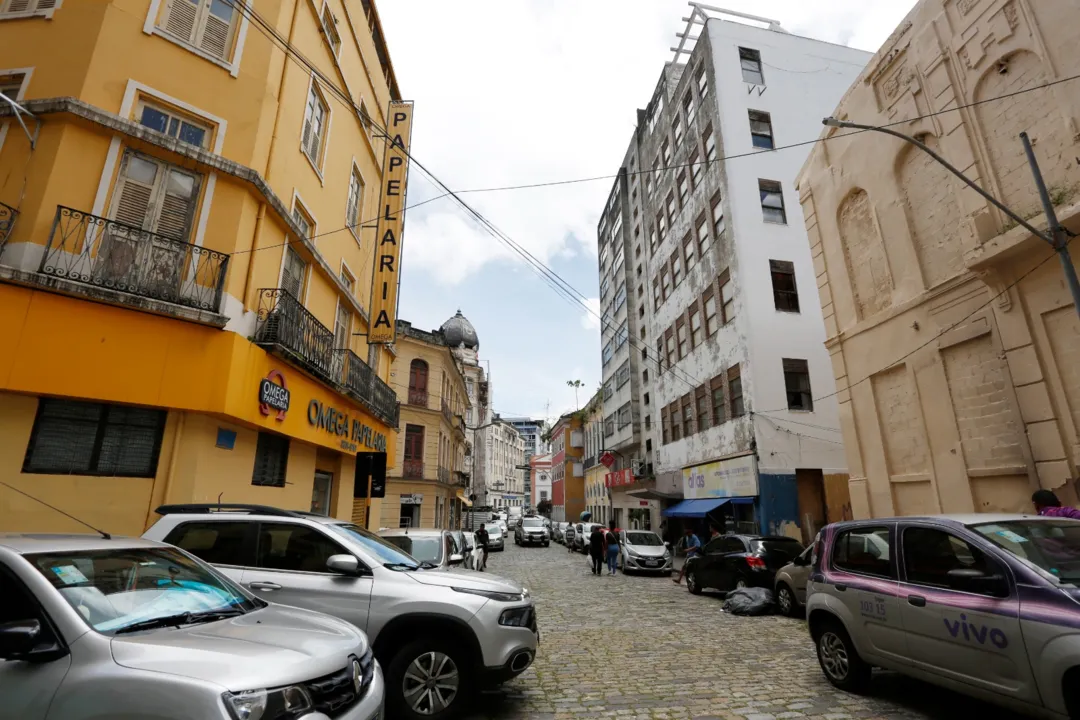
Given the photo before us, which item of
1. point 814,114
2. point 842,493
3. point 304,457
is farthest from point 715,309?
point 304,457

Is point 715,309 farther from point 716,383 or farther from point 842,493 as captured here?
point 842,493

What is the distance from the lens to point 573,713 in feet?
16.9

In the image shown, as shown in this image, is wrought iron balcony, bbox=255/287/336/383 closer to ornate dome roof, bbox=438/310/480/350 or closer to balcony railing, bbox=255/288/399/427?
balcony railing, bbox=255/288/399/427

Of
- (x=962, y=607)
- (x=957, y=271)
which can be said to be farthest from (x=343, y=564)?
(x=957, y=271)

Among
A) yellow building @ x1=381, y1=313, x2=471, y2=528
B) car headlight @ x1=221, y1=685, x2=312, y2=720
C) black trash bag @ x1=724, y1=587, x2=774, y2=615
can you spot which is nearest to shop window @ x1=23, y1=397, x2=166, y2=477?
car headlight @ x1=221, y1=685, x2=312, y2=720

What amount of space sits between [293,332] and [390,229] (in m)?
6.67

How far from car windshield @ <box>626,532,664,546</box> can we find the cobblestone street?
9978 millimetres

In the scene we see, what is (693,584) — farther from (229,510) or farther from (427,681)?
(229,510)

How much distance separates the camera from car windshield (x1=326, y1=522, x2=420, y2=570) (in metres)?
5.36

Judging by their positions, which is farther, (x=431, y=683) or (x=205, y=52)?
(x=205, y=52)

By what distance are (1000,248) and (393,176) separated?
593 inches

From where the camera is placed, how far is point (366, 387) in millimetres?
15414

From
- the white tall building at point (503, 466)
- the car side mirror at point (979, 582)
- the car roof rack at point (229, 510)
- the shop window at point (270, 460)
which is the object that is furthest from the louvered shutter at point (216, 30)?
the white tall building at point (503, 466)

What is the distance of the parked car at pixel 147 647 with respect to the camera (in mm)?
2529
